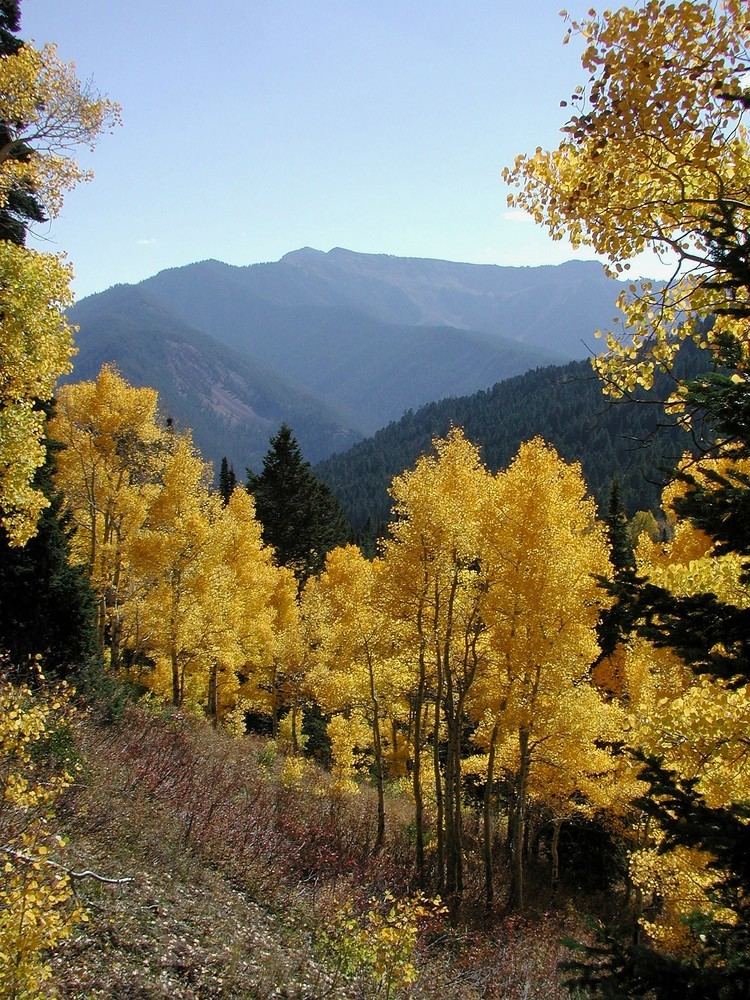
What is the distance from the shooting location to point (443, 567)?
609 inches

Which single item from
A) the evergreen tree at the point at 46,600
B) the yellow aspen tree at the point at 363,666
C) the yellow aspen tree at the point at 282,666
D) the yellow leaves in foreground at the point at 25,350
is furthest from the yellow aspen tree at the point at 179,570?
the yellow leaves in foreground at the point at 25,350

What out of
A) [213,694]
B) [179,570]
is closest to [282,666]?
[213,694]

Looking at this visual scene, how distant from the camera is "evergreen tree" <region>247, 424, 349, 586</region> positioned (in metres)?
43.9

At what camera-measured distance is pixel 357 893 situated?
13.3 m

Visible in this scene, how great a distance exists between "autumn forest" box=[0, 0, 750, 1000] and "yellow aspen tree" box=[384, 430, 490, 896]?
85 mm

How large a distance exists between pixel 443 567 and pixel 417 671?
4738mm

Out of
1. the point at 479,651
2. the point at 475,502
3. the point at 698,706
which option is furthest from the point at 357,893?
the point at 698,706

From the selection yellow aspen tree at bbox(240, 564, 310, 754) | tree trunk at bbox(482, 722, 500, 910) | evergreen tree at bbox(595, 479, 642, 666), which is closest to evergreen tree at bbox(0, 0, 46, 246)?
evergreen tree at bbox(595, 479, 642, 666)

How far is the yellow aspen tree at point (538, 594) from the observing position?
14.0 metres

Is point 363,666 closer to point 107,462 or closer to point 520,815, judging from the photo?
point 520,815

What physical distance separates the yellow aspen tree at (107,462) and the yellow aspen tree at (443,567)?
1130 centimetres

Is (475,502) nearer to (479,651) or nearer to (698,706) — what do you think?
(479,651)

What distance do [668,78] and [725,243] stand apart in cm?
92

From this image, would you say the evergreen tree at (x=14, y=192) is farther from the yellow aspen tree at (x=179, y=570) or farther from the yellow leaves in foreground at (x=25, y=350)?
the yellow aspen tree at (x=179, y=570)
